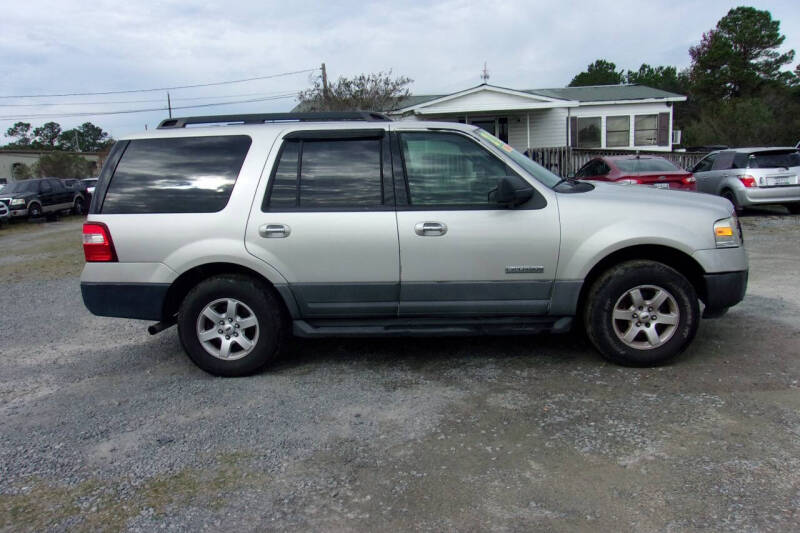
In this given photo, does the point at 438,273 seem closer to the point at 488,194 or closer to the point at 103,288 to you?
the point at 488,194

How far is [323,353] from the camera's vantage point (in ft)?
16.8

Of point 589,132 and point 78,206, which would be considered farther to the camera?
point 78,206

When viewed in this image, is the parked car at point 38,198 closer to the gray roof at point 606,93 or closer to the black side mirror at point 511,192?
the gray roof at point 606,93

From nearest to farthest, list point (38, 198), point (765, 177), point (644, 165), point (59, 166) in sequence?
point (644, 165)
point (765, 177)
point (38, 198)
point (59, 166)

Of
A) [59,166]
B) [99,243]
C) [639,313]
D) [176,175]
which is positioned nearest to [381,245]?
[176,175]

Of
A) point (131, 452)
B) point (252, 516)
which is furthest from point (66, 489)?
point (252, 516)

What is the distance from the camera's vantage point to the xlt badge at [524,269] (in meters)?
4.34

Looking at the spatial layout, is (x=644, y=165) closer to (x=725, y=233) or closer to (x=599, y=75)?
(x=725, y=233)

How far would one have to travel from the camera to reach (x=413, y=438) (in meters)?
3.47

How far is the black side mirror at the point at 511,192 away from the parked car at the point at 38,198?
2264 centimetres

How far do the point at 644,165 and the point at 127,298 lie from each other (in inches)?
413

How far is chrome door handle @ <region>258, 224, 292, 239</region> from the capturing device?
4371 millimetres

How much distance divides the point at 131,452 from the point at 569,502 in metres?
2.44

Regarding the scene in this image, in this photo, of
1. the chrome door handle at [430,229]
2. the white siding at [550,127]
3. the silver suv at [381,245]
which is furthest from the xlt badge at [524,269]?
the white siding at [550,127]
